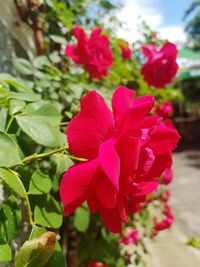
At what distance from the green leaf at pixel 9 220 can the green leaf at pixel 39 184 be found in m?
0.06

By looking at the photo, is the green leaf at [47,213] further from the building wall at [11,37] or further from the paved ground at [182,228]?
the paved ground at [182,228]

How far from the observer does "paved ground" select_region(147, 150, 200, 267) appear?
2.75 m

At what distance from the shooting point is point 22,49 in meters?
1.44

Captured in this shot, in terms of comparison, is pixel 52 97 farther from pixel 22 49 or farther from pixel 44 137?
pixel 44 137

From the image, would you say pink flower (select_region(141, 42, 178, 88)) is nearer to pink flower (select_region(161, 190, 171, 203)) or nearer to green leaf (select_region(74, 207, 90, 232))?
green leaf (select_region(74, 207, 90, 232))

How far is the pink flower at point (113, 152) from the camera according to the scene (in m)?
0.50

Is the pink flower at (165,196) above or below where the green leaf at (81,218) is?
below

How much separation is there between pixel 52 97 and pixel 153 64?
1.18ft

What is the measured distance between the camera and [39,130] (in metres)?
0.71

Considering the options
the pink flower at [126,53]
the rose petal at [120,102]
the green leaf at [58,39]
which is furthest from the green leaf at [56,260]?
the pink flower at [126,53]

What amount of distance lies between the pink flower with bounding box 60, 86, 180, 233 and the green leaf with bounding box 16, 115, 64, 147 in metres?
0.17

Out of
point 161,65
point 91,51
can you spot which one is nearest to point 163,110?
point 161,65

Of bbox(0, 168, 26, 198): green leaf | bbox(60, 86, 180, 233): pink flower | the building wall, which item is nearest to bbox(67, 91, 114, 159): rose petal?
bbox(60, 86, 180, 233): pink flower

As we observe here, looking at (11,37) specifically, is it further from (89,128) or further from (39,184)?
(89,128)
